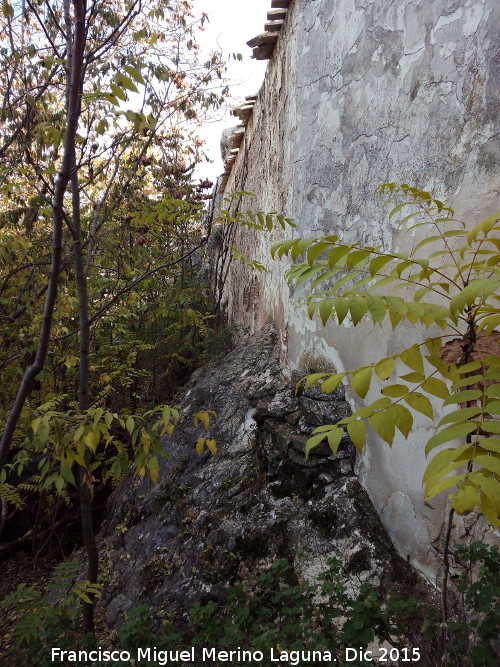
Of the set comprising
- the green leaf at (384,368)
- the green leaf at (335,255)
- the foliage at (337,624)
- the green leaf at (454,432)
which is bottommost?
the foliage at (337,624)

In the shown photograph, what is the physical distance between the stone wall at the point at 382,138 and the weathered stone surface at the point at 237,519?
217 mm

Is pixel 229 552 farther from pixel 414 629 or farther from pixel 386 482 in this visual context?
pixel 414 629

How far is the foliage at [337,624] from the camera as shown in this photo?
1755mm

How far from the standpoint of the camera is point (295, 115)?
3691 millimetres

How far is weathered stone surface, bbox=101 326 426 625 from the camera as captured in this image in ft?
Answer: 8.86

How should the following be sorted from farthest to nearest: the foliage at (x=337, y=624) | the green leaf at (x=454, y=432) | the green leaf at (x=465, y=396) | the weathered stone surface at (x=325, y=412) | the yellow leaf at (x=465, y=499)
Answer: the weathered stone surface at (x=325, y=412)
the foliage at (x=337, y=624)
the green leaf at (x=465, y=396)
the green leaf at (x=454, y=432)
the yellow leaf at (x=465, y=499)

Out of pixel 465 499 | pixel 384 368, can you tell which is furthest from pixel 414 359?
pixel 465 499

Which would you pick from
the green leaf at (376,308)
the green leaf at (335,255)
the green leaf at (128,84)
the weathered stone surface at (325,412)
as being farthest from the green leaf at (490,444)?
the weathered stone surface at (325,412)

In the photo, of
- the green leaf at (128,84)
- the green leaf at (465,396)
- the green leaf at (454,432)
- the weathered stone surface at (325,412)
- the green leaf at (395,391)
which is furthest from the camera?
the weathered stone surface at (325,412)

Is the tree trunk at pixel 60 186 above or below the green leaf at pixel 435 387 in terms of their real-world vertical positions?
above

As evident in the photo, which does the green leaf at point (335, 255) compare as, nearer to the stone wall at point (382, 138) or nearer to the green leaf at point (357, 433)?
the green leaf at point (357, 433)

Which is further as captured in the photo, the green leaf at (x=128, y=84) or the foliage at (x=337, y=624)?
the foliage at (x=337, y=624)

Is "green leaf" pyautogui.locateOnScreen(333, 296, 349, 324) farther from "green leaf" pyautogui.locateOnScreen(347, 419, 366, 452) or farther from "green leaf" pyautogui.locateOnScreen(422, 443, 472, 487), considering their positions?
"green leaf" pyautogui.locateOnScreen(422, 443, 472, 487)

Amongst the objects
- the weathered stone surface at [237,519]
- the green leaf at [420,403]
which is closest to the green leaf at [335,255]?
the green leaf at [420,403]
